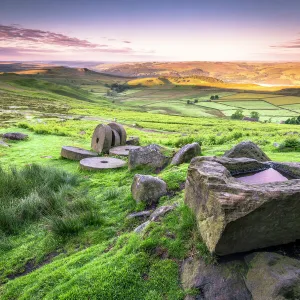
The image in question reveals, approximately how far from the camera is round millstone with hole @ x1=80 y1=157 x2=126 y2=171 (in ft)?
51.7

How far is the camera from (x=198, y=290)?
5500 millimetres

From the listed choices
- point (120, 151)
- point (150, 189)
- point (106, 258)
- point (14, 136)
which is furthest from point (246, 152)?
point (14, 136)

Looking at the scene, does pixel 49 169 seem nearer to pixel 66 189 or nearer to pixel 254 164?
pixel 66 189

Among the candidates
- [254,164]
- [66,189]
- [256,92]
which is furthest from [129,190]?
[256,92]

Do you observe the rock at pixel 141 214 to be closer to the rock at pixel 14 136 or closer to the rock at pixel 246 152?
the rock at pixel 246 152

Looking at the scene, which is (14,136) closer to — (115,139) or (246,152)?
(115,139)

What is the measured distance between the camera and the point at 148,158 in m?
14.3

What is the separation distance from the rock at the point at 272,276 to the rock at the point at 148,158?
341 inches

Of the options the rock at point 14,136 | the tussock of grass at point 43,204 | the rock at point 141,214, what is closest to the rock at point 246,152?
the rock at point 141,214

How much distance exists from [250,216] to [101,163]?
39.2ft

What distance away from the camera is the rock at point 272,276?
4848 mm

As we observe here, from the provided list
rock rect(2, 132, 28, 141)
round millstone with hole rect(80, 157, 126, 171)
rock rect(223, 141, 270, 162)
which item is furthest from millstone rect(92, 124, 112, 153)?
rock rect(2, 132, 28, 141)

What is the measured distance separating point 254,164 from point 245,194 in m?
2.82

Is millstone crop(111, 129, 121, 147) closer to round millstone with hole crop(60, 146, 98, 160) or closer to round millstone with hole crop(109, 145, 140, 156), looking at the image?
round millstone with hole crop(109, 145, 140, 156)
